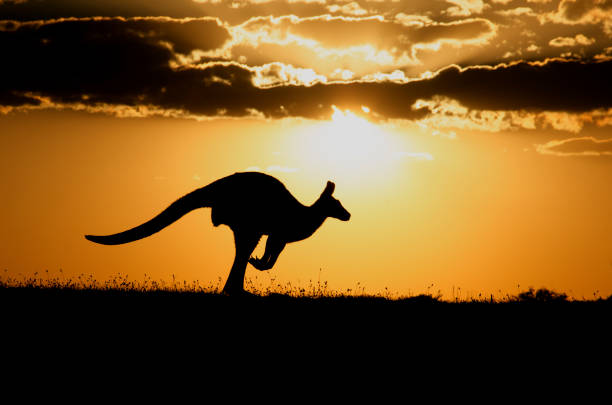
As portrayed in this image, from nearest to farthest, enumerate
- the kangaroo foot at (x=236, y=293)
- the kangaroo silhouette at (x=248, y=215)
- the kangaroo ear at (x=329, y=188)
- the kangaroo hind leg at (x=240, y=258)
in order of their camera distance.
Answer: the kangaroo foot at (x=236, y=293), the kangaroo hind leg at (x=240, y=258), the kangaroo silhouette at (x=248, y=215), the kangaroo ear at (x=329, y=188)

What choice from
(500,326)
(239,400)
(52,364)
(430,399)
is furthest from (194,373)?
(500,326)

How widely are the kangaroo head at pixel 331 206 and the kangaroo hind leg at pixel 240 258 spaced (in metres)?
1.95

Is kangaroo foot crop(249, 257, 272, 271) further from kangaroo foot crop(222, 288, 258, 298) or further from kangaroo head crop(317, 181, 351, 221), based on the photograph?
kangaroo head crop(317, 181, 351, 221)

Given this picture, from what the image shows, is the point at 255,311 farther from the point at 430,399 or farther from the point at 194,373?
the point at 430,399

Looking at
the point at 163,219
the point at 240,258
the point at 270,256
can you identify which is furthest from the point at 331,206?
the point at 163,219

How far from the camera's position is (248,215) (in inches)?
695

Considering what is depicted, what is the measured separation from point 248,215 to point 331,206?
2.44m

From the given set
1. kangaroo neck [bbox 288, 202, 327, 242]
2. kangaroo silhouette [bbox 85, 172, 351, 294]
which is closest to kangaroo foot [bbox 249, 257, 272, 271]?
kangaroo silhouette [bbox 85, 172, 351, 294]

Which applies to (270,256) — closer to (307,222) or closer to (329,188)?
(307,222)

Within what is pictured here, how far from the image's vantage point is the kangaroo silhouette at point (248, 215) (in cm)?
1767

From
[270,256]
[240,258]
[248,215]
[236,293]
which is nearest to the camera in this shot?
[236,293]

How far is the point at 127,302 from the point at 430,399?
7.10 m

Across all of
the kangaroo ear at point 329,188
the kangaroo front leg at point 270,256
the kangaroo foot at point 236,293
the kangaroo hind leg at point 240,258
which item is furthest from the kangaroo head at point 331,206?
the kangaroo foot at point 236,293

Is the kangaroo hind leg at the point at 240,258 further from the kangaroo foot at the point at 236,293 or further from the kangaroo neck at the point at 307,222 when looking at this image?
the kangaroo neck at the point at 307,222
